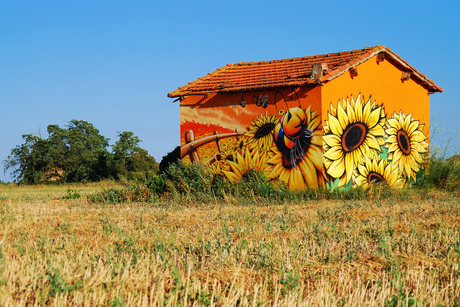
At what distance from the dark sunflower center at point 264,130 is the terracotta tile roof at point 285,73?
3.94ft

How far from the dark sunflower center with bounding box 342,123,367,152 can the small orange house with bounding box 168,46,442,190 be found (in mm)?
32

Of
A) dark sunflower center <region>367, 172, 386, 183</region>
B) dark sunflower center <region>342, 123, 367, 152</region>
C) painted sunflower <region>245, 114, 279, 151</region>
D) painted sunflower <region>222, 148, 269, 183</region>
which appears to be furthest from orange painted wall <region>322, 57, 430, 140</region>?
painted sunflower <region>222, 148, 269, 183</region>

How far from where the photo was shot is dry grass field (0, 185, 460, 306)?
14.5ft

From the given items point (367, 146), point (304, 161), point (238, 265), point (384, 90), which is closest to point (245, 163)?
point (304, 161)

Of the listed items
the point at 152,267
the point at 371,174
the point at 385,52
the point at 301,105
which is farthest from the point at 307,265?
the point at 385,52

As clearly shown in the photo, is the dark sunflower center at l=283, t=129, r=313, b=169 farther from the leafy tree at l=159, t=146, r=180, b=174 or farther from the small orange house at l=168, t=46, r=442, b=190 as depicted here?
the leafy tree at l=159, t=146, r=180, b=174

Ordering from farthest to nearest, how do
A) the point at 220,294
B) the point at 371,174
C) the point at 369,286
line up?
the point at 371,174, the point at 369,286, the point at 220,294

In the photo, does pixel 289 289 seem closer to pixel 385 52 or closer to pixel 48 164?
pixel 385 52

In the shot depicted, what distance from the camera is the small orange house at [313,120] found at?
53.5 ft

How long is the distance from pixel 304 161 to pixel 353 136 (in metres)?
1.95

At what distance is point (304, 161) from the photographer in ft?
53.7

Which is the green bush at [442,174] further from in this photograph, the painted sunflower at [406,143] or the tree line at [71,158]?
the tree line at [71,158]

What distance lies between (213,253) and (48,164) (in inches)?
1502

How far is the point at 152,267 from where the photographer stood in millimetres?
5281
